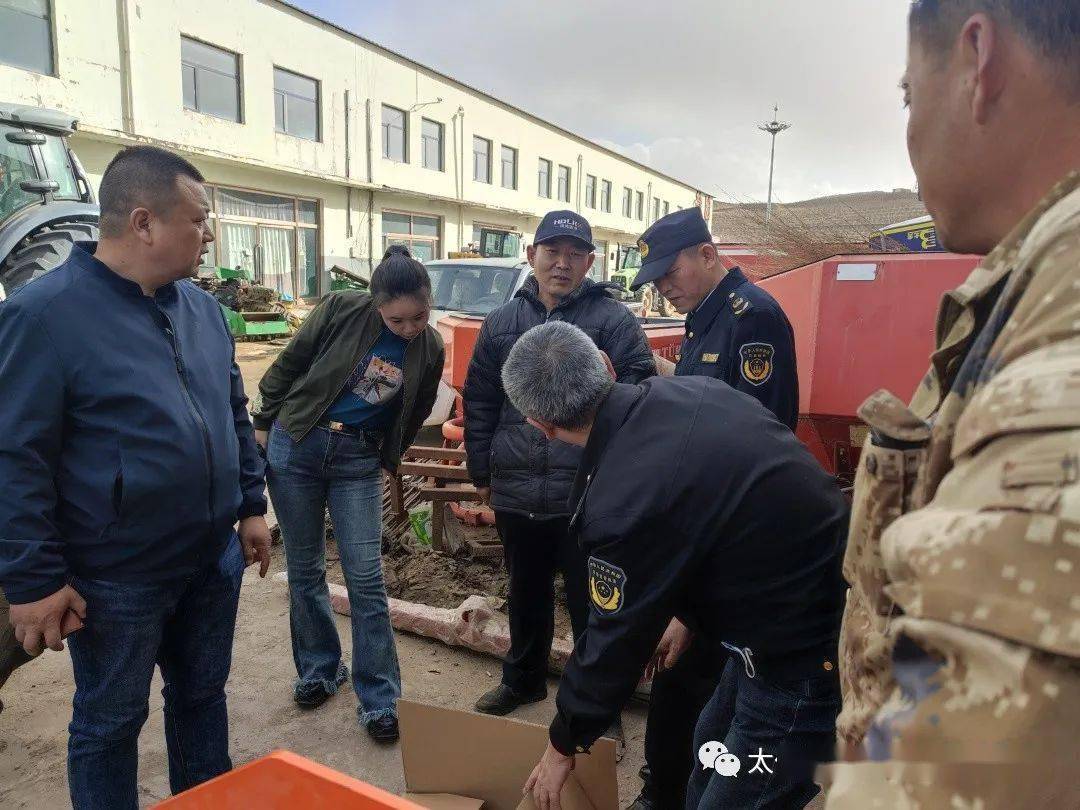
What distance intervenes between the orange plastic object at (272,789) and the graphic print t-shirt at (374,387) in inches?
58.4

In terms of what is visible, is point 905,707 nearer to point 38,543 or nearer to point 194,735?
point 38,543

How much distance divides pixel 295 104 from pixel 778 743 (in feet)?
63.1

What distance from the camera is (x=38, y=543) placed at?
1553 mm

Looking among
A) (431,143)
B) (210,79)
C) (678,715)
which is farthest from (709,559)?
(431,143)

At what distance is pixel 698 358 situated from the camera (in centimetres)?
258

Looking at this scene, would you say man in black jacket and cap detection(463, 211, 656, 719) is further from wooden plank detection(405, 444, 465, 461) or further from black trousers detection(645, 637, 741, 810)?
wooden plank detection(405, 444, 465, 461)

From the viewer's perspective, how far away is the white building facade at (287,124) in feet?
42.2

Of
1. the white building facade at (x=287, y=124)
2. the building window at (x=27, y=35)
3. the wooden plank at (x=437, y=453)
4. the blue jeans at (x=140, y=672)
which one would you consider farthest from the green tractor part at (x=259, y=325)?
the blue jeans at (x=140, y=672)

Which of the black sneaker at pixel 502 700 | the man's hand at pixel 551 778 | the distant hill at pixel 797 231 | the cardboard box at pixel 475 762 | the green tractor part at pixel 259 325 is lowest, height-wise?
the black sneaker at pixel 502 700

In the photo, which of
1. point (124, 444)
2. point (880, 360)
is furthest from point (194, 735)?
point (880, 360)

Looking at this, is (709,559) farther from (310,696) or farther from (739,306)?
(310,696)

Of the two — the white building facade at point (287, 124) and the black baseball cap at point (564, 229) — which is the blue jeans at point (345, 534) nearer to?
the black baseball cap at point (564, 229)

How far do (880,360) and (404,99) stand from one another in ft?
66.1

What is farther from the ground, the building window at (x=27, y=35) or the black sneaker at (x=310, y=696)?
the building window at (x=27, y=35)
